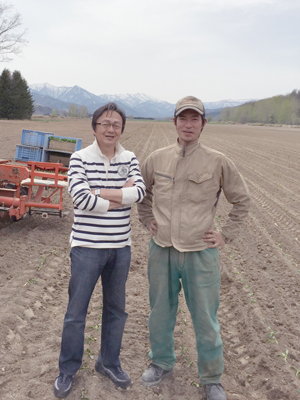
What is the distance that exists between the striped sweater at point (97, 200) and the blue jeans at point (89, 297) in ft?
0.26

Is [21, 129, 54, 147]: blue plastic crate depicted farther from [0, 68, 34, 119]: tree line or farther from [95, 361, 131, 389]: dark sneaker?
[0, 68, 34, 119]: tree line

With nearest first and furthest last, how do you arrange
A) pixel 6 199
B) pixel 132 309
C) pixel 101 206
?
pixel 101 206, pixel 132 309, pixel 6 199

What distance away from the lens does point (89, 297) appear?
262 centimetres

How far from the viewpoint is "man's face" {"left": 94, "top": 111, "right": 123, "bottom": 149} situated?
258cm

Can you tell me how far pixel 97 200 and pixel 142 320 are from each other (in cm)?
194

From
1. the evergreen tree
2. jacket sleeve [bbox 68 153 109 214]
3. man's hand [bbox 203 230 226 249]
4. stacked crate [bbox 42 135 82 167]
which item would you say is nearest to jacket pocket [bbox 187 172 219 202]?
man's hand [bbox 203 230 226 249]

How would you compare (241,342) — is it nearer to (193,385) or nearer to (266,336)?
(266,336)

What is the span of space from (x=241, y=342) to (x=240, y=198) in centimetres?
162

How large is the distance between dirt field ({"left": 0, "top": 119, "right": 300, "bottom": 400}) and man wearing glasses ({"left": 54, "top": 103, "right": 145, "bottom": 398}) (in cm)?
46

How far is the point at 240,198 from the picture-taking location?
277cm

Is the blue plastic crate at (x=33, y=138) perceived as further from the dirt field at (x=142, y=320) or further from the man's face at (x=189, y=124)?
the man's face at (x=189, y=124)

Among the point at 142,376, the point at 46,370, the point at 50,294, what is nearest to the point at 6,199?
the point at 50,294

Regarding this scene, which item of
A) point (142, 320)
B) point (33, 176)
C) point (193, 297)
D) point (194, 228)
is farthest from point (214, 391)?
point (33, 176)

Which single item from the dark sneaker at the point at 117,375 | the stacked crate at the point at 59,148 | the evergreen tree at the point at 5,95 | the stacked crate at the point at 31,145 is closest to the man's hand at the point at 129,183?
the dark sneaker at the point at 117,375
